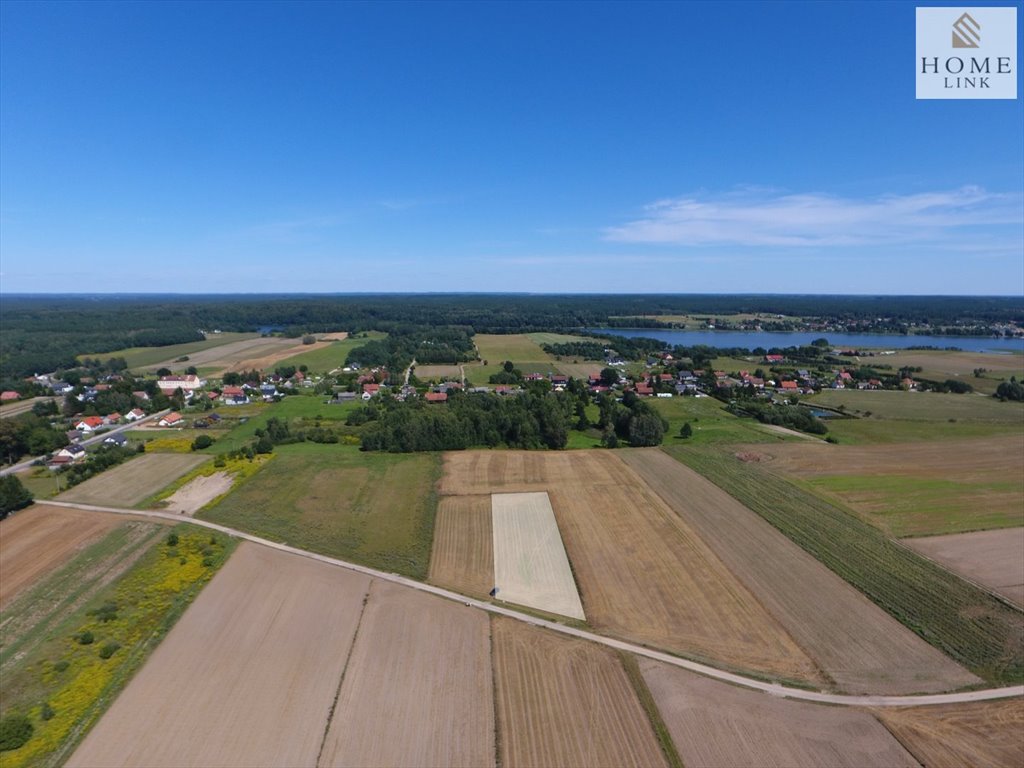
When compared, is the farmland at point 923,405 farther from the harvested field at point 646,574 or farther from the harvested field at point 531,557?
the harvested field at point 531,557

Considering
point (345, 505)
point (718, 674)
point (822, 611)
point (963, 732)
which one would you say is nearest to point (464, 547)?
point (345, 505)

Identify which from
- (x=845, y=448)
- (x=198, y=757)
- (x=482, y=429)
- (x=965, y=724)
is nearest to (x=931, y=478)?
(x=845, y=448)

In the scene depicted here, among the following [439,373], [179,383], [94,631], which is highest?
[439,373]

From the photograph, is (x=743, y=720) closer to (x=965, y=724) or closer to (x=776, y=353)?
(x=965, y=724)

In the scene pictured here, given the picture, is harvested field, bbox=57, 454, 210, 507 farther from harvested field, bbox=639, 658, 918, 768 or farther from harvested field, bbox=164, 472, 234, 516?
harvested field, bbox=639, 658, 918, 768

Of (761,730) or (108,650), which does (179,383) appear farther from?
(761,730)

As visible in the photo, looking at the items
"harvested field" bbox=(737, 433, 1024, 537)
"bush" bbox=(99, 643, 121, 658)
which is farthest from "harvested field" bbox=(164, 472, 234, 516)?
"harvested field" bbox=(737, 433, 1024, 537)

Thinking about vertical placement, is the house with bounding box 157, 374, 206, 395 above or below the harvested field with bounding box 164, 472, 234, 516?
above
